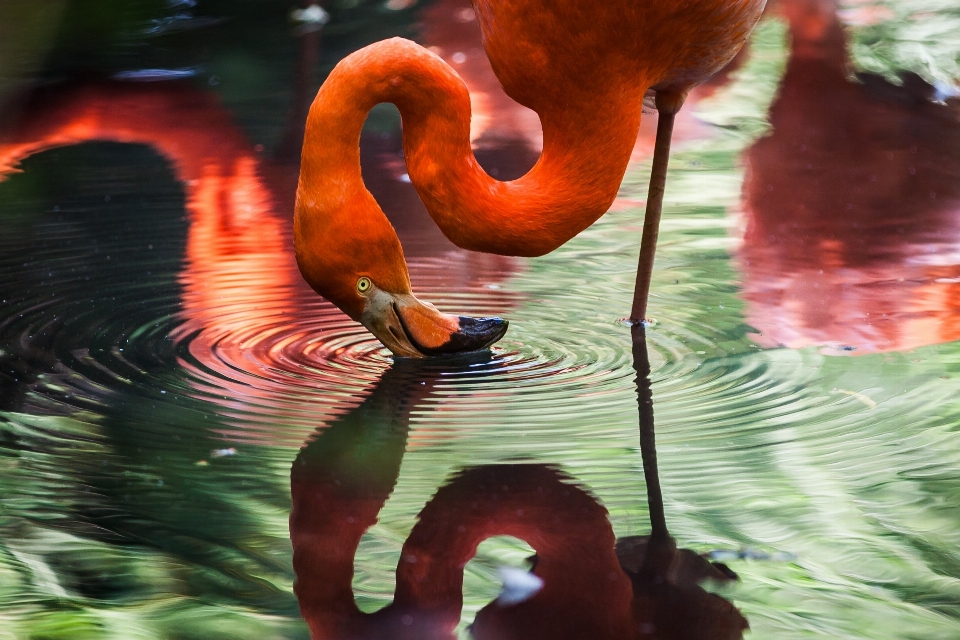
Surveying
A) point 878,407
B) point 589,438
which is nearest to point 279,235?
point 589,438

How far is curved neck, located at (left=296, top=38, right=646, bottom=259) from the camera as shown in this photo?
277 cm

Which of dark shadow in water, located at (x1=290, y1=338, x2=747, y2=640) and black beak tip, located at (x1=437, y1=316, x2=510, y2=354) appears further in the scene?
black beak tip, located at (x1=437, y1=316, x2=510, y2=354)

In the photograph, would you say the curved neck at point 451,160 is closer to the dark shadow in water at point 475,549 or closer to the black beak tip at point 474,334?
the black beak tip at point 474,334

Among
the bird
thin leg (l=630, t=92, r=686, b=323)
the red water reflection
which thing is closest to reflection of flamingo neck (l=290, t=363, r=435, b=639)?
the bird

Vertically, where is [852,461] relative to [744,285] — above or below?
below

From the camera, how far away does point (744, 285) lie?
12.6ft

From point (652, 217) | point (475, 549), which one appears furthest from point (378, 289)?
point (652, 217)

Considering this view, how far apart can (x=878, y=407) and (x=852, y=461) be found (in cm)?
34

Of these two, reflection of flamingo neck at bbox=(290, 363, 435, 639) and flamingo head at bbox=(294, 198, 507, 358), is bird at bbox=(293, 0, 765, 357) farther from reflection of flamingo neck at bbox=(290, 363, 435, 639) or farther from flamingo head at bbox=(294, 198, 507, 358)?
reflection of flamingo neck at bbox=(290, 363, 435, 639)

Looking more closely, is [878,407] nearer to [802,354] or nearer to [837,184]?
[802,354]

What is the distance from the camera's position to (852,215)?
458 centimetres

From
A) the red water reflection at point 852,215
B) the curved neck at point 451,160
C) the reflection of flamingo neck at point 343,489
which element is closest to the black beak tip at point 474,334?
the reflection of flamingo neck at point 343,489

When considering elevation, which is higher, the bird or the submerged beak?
the bird

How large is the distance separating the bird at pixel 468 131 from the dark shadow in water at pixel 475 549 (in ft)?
1.43
